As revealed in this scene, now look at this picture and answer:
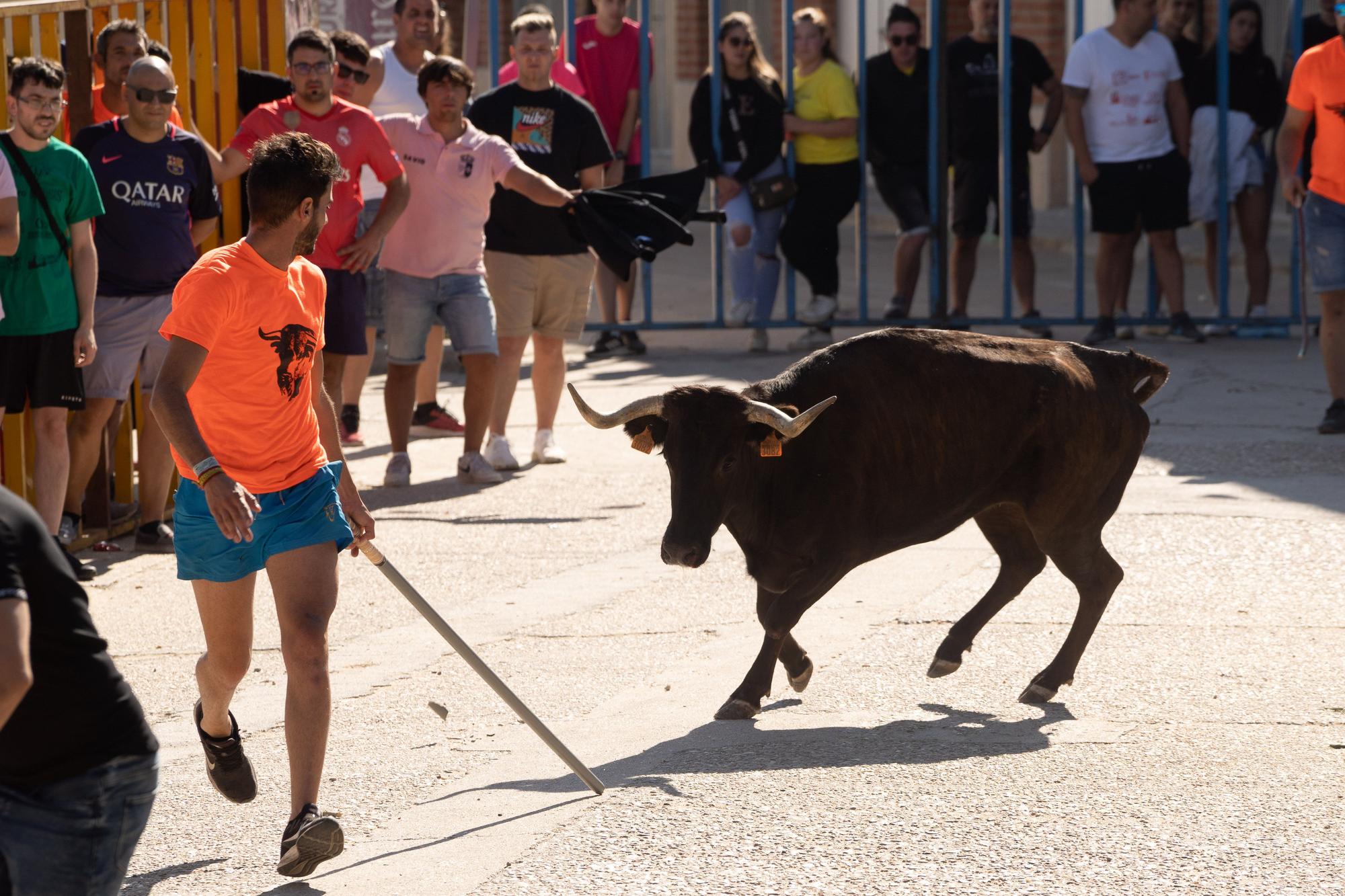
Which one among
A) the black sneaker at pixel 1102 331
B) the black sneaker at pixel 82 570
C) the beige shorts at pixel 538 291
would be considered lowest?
the black sneaker at pixel 82 570

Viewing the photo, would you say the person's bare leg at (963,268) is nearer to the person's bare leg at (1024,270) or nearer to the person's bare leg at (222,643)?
the person's bare leg at (1024,270)

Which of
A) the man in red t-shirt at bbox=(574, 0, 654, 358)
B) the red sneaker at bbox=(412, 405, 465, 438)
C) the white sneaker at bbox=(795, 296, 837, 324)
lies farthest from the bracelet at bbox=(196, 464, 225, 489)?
the white sneaker at bbox=(795, 296, 837, 324)

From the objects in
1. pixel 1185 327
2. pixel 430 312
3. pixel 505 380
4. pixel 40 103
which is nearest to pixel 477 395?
pixel 505 380

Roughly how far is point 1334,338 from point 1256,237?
3.69 metres

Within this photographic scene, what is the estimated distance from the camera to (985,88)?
44.1 ft

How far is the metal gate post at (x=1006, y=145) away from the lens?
13.2 metres

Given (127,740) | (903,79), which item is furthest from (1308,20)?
(127,740)

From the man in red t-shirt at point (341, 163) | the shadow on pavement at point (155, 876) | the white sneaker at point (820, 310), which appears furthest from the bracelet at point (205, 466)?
the white sneaker at point (820, 310)

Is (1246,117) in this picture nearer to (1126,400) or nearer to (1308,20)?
(1308,20)

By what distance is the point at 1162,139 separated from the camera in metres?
12.8

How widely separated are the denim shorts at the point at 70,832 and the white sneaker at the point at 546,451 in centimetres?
699

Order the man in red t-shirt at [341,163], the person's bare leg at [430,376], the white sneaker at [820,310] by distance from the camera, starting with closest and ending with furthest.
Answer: the man in red t-shirt at [341,163] → the person's bare leg at [430,376] → the white sneaker at [820,310]

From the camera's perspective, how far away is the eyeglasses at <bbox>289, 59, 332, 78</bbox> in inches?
346

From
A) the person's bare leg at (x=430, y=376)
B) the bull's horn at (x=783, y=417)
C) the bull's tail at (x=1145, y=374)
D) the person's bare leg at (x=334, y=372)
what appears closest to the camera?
the bull's horn at (x=783, y=417)
